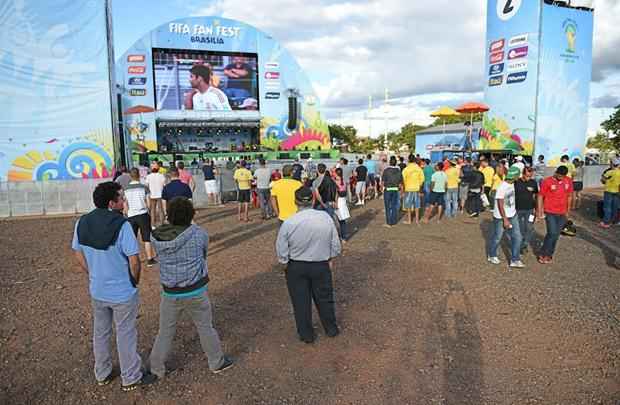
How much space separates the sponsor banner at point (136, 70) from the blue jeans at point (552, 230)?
2686cm

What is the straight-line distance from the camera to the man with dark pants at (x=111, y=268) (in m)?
3.20

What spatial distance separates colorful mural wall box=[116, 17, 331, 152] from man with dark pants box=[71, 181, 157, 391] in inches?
979

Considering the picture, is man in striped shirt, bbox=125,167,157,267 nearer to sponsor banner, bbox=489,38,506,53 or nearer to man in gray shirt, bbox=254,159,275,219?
man in gray shirt, bbox=254,159,275,219

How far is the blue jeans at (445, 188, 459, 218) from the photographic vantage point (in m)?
11.4

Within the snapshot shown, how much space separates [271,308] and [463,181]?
8638 mm

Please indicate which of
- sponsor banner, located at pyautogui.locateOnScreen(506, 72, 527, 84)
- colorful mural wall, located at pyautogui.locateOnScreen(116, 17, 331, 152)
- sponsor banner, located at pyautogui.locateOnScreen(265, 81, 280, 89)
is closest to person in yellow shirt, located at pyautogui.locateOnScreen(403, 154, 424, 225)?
sponsor banner, located at pyautogui.locateOnScreen(506, 72, 527, 84)

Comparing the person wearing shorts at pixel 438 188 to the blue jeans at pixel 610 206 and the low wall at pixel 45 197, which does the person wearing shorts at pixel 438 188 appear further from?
the low wall at pixel 45 197

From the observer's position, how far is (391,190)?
1002 cm

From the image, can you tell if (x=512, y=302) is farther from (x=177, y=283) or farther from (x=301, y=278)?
(x=177, y=283)

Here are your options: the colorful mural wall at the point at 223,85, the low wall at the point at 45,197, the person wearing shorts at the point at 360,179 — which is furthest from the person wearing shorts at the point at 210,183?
the colorful mural wall at the point at 223,85

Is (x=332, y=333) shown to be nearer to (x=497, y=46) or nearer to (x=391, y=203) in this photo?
(x=391, y=203)

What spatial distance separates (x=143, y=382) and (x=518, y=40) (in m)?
22.9

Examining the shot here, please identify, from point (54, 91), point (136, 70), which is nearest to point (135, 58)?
point (136, 70)

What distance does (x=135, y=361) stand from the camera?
343cm
